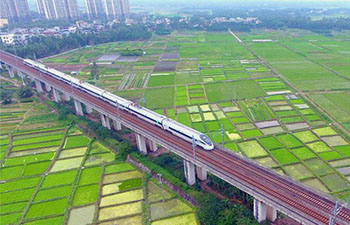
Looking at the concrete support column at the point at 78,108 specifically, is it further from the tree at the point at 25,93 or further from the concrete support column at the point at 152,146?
the concrete support column at the point at 152,146

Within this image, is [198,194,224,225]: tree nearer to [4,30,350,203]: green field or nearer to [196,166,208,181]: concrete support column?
[196,166,208,181]: concrete support column

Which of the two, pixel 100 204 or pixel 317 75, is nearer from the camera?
pixel 100 204

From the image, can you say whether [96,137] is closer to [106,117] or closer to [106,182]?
[106,117]

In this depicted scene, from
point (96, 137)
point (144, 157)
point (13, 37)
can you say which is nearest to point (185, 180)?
point (144, 157)

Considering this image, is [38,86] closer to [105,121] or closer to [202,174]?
[105,121]

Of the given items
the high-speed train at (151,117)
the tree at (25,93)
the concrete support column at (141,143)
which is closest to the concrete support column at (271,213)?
the high-speed train at (151,117)
